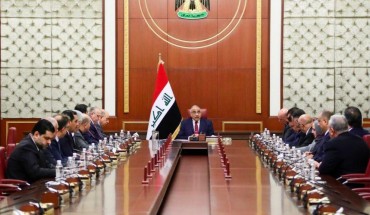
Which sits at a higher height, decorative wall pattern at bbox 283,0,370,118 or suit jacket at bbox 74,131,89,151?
decorative wall pattern at bbox 283,0,370,118

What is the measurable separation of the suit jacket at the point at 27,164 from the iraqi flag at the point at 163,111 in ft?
16.6

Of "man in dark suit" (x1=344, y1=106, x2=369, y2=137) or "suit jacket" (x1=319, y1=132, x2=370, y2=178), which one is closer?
"suit jacket" (x1=319, y1=132, x2=370, y2=178)

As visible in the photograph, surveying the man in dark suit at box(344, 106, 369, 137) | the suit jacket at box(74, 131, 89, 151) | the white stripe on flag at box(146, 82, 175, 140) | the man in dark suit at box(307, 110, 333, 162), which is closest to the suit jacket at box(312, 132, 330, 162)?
the man in dark suit at box(307, 110, 333, 162)

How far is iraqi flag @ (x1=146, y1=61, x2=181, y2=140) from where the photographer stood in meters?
11.3

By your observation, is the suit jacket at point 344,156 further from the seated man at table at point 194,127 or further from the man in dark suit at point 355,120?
the seated man at table at point 194,127

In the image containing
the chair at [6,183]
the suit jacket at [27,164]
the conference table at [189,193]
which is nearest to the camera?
the conference table at [189,193]

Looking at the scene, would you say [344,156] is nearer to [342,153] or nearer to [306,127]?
[342,153]

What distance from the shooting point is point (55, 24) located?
12.6 metres

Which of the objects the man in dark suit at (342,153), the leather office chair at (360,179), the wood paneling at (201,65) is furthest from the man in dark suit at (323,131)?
the wood paneling at (201,65)

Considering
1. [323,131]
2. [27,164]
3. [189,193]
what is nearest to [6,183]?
[27,164]

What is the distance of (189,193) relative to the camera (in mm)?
6027

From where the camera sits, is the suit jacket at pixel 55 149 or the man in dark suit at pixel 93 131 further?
the man in dark suit at pixel 93 131

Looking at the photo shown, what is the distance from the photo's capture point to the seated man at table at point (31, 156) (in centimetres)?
589

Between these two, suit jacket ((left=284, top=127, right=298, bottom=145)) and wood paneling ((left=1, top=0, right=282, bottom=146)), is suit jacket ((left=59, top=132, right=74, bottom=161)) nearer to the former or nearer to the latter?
suit jacket ((left=284, top=127, right=298, bottom=145))
